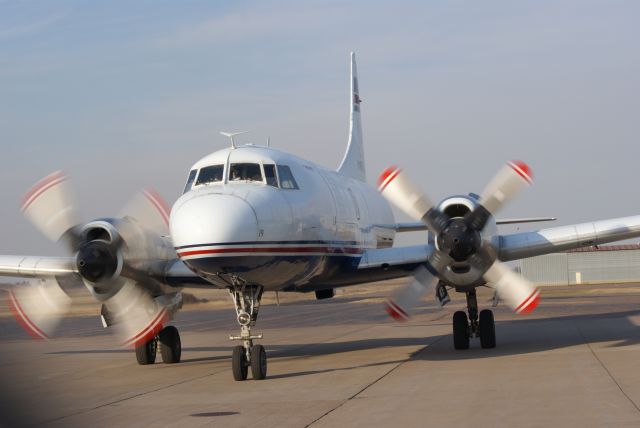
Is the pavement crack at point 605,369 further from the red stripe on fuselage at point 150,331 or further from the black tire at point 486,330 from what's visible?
the red stripe on fuselage at point 150,331

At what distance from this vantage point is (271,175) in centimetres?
1480

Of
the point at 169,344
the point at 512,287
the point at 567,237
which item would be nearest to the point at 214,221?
the point at 169,344

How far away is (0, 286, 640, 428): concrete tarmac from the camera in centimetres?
880

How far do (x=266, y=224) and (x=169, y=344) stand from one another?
494 cm

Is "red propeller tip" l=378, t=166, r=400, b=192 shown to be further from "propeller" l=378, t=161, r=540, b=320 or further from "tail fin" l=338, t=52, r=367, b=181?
"tail fin" l=338, t=52, r=367, b=181

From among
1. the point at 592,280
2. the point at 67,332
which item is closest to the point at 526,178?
the point at 67,332

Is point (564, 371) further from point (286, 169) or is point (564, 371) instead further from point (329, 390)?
point (286, 169)

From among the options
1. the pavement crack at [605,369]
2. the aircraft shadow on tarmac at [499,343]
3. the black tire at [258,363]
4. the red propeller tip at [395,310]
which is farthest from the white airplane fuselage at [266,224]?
the pavement crack at [605,369]

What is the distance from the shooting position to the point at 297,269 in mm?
15023

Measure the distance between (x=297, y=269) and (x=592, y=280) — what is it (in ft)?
242

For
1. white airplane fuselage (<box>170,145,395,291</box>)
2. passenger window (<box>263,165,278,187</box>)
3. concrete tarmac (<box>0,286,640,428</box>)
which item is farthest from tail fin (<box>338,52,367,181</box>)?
passenger window (<box>263,165,278,187</box>)

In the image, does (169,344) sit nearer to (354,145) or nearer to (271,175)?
(271,175)

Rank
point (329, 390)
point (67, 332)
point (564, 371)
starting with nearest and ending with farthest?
point (329, 390) → point (564, 371) → point (67, 332)

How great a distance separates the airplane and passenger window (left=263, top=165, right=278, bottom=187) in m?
0.02
